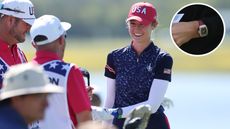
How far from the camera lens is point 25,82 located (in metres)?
6.16

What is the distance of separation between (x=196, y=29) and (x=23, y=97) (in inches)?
131

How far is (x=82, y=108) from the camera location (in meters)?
7.61

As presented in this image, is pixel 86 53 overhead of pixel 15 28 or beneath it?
beneath

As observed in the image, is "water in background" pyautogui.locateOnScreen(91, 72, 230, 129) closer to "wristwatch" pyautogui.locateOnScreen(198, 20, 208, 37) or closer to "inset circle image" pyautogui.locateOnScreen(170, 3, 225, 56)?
"inset circle image" pyautogui.locateOnScreen(170, 3, 225, 56)

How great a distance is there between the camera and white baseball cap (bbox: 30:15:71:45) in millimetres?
7742

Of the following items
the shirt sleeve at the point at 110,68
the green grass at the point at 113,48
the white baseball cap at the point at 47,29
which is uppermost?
the white baseball cap at the point at 47,29

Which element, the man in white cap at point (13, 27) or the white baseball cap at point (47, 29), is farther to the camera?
the man in white cap at point (13, 27)

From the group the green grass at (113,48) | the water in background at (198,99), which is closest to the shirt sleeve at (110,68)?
the water in background at (198,99)

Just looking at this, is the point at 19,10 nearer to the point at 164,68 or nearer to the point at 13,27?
the point at 13,27

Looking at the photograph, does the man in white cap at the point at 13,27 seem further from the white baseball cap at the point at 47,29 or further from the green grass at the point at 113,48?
the green grass at the point at 113,48

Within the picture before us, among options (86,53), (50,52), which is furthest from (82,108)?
(86,53)

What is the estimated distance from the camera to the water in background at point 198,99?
53.6 feet

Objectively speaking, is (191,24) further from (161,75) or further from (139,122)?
(139,122)

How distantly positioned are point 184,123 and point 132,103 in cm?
705
